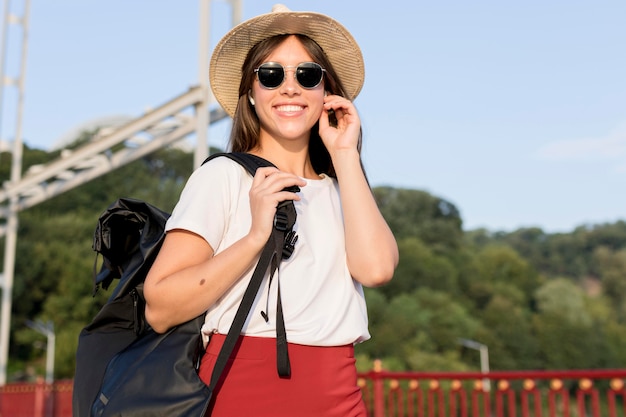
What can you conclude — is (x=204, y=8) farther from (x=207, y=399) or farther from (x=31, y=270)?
(x=31, y=270)

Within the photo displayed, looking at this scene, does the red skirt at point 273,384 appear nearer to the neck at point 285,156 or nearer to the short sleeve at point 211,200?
the short sleeve at point 211,200

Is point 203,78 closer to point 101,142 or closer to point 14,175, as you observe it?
point 101,142

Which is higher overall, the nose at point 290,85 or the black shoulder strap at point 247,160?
the nose at point 290,85

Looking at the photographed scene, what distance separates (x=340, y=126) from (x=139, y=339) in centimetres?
70

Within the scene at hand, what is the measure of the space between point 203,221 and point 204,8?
5814 millimetres

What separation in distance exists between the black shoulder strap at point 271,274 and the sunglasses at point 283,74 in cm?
41

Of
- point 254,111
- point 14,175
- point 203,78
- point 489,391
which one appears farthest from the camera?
point 14,175

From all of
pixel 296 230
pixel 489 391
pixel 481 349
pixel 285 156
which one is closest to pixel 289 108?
pixel 285 156

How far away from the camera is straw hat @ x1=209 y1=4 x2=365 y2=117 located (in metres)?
1.87

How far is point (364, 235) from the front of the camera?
171 centimetres

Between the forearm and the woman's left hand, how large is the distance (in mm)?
85

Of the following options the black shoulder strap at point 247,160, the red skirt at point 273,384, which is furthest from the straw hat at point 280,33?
the red skirt at point 273,384

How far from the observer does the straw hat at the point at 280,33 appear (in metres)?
1.87

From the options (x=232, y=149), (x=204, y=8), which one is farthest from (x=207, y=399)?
(x=204, y=8)
